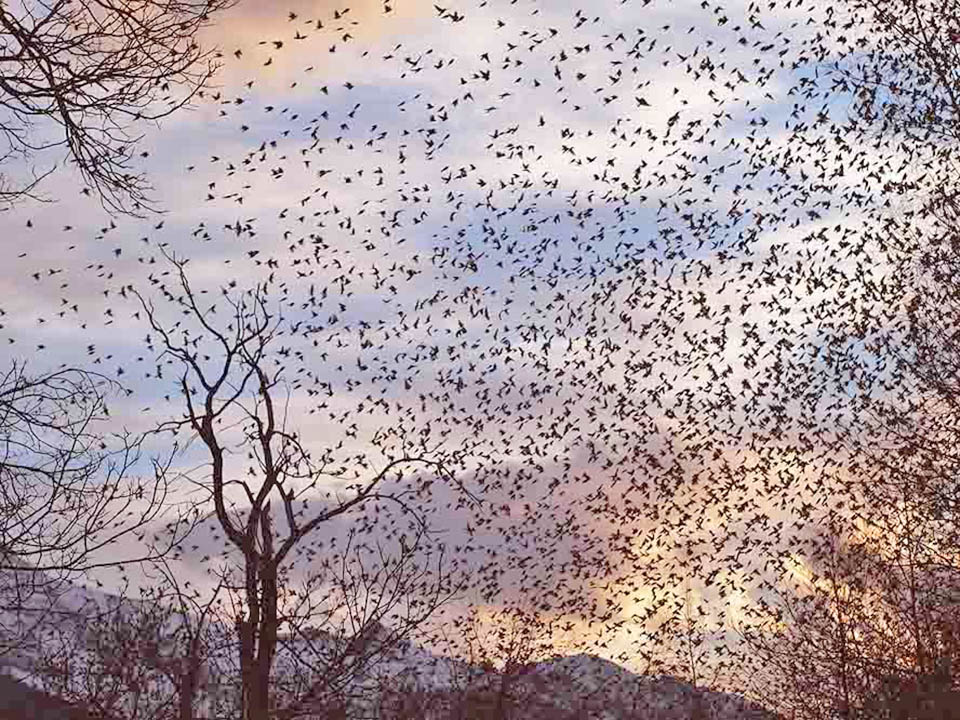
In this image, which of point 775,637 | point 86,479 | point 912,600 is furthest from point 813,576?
point 86,479

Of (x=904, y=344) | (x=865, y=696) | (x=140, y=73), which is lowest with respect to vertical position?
(x=865, y=696)

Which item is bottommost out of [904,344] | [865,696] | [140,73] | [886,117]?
[865,696]

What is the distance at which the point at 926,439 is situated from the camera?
56.0 ft

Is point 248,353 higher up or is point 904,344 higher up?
point 904,344

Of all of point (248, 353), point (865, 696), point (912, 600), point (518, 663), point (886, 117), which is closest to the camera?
point (248, 353)

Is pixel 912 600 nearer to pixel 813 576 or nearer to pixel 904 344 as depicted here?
pixel 813 576

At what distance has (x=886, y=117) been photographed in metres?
17.0

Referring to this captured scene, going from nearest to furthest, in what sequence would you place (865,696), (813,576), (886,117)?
(886,117)
(865,696)
(813,576)

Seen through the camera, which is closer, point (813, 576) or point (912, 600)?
point (912, 600)

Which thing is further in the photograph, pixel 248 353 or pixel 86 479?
pixel 248 353

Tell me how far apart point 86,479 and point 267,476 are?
561cm

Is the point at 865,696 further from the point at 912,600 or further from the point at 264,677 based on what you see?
the point at 264,677

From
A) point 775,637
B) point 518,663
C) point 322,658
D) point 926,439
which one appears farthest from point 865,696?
point 322,658

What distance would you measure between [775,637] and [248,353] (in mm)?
15898
